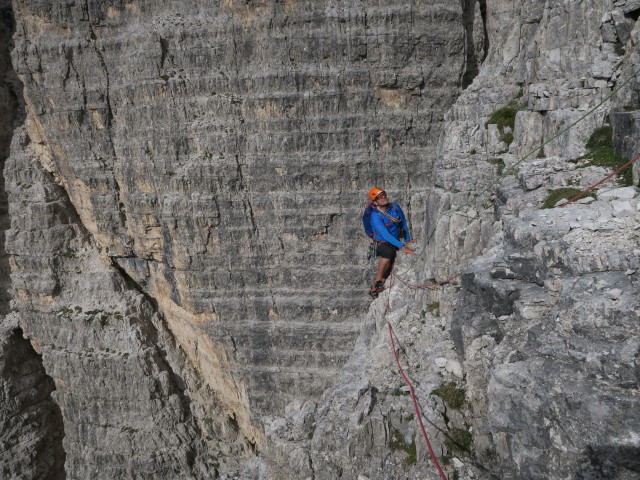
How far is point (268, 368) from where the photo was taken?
1484 cm

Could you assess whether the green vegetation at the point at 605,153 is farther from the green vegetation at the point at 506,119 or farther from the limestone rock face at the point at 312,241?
the green vegetation at the point at 506,119

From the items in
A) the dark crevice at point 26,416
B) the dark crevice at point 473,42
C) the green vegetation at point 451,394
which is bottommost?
the dark crevice at point 26,416

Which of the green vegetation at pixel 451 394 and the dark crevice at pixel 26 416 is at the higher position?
the green vegetation at pixel 451 394

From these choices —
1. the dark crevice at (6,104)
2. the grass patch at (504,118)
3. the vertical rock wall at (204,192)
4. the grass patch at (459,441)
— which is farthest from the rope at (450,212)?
the dark crevice at (6,104)

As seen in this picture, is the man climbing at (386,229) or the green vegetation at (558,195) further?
the man climbing at (386,229)

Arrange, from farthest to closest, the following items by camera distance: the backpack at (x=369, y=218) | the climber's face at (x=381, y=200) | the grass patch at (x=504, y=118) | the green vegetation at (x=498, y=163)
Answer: the backpack at (x=369, y=218) < the climber's face at (x=381, y=200) < the grass patch at (x=504, y=118) < the green vegetation at (x=498, y=163)

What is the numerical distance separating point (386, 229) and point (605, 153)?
4.57 meters

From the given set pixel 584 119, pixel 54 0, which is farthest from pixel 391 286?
pixel 54 0

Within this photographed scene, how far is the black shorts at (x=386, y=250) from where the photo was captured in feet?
36.3

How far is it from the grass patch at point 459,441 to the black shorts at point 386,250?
518 centimetres

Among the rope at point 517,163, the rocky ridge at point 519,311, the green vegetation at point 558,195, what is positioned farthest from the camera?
the rope at point 517,163

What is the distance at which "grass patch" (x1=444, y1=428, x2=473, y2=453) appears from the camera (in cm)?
624

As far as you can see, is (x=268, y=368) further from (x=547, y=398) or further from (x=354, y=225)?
(x=547, y=398)

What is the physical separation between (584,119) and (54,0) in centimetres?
1372
